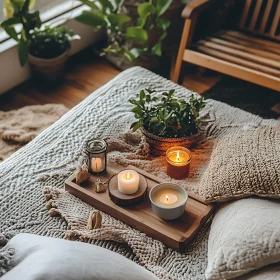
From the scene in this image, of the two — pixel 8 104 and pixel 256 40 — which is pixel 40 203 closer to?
pixel 8 104

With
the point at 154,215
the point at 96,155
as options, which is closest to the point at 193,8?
the point at 96,155

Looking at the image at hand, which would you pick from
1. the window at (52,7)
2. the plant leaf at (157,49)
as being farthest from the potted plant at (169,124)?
the window at (52,7)

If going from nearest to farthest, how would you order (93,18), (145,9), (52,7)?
1. (145,9)
2. (93,18)
3. (52,7)

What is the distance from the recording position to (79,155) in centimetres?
150

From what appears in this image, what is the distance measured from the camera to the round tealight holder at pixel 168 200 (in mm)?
1267

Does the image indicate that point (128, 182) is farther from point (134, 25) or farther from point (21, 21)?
point (134, 25)

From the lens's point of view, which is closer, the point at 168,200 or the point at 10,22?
the point at 168,200

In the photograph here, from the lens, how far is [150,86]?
1810 millimetres

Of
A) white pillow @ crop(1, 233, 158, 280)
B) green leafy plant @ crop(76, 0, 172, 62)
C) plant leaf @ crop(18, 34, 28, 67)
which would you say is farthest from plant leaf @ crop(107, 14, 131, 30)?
white pillow @ crop(1, 233, 158, 280)

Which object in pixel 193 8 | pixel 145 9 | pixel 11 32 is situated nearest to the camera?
pixel 193 8

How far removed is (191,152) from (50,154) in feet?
1.52

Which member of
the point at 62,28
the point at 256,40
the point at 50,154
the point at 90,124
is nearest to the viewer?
the point at 50,154

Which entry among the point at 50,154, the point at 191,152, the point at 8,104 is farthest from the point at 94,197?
the point at 8,104

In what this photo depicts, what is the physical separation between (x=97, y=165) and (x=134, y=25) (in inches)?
50.0
